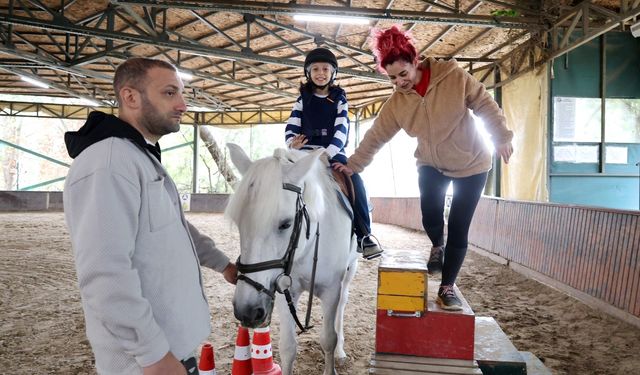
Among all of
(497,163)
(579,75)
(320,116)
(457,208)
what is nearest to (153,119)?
(457,208)

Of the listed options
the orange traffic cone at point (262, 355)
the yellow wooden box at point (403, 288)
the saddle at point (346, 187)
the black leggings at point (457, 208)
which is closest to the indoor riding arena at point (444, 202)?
the yellow wooden box at point (403, 288)

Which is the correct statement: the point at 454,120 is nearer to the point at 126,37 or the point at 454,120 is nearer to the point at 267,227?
the point at 267,227

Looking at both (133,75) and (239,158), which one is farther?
(239,158)

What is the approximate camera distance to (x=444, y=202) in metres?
2.79

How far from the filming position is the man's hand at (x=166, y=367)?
1148mm

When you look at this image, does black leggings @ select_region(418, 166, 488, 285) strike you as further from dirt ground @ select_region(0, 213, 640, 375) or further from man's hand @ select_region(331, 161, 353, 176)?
dirt ground @ select_region(0, 213, 640, 375)

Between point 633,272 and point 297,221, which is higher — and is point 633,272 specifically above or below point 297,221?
below

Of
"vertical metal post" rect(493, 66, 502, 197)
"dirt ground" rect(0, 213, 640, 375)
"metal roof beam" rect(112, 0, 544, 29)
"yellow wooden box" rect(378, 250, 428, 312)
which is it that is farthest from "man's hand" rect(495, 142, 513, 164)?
"vertical metal post" rect(493, 66, 502, 197)

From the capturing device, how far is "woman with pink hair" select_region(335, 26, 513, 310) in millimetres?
2400

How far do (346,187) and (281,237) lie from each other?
112 cm

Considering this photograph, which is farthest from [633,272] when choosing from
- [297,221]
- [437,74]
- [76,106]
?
[76,106]

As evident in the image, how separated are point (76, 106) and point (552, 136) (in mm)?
19748

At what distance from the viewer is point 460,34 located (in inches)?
360

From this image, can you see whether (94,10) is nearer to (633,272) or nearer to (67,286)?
(67,286)
